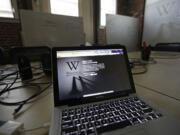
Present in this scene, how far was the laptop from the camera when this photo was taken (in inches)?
10.9

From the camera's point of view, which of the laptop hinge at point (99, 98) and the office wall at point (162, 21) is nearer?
the laptop hinge at point (99, 98)

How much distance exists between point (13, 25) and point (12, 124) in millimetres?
2420

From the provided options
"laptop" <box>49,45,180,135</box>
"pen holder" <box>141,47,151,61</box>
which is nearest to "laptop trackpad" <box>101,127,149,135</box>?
"laptop" <box>49,45,180,135</box>

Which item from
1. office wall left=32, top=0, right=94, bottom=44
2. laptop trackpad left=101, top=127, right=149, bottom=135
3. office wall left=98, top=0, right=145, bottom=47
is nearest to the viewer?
laptop trackpad left=101, top=127, right=149, bottom=135

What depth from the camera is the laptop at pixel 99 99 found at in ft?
0.91

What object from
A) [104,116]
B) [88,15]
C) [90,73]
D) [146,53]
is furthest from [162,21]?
[104,116]

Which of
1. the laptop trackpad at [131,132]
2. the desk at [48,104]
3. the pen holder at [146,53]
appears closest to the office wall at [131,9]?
the pen holder at [146,53]

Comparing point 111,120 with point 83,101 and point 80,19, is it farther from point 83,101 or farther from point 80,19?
point 80,19

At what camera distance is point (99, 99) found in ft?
1.31

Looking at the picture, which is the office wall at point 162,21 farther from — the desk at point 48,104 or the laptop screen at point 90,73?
the laptop screen at point 90,73

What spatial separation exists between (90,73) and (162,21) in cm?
297

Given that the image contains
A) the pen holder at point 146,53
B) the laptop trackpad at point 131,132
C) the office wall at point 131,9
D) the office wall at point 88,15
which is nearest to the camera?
the laptop trackpad at point 131,132

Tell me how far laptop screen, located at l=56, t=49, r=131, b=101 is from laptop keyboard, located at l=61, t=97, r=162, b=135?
0.06 m

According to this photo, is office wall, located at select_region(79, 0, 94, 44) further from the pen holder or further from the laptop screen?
the laptop screen
